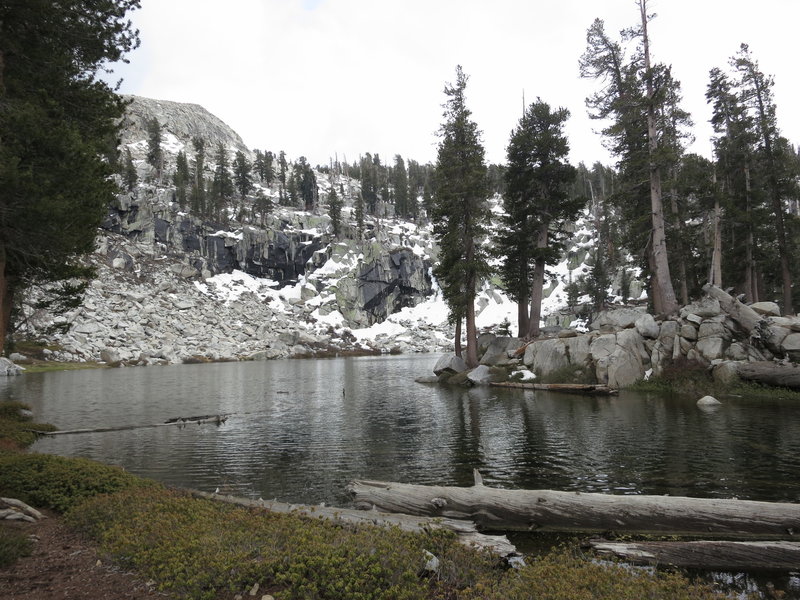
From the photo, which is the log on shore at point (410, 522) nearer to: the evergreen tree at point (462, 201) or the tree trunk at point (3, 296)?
the tree trunk at point (3, 296)

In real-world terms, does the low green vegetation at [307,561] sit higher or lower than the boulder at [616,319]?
lower

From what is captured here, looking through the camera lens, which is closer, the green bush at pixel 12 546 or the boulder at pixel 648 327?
the green bush at pixel 12 546

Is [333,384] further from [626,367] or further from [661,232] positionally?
[661,232]

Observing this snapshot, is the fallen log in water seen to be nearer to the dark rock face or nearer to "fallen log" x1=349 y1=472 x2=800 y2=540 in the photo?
"fallen log" x1=349 y1=472 x2=800 y2=540

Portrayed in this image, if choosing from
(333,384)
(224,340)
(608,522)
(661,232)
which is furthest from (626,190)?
(224,340)

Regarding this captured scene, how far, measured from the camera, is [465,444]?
1700cm

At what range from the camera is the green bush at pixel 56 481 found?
32.2ft

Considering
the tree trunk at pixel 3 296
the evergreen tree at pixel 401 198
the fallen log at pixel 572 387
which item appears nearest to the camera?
the tree trunk at pixel 3 296

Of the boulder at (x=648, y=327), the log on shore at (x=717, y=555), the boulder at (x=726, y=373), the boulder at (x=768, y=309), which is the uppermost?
the boulder at (x=768, y=309)

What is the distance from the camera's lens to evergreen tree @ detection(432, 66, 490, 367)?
34.7 metres

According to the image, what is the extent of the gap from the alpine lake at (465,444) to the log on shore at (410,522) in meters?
1.21

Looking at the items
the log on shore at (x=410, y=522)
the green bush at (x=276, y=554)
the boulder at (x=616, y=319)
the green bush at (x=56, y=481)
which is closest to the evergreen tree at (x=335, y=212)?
the boulder at (x=616, y=319)

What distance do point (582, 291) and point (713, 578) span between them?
91644mm

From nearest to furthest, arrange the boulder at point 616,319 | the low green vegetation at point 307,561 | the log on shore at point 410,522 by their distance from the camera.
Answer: the low green vegetation at point 307,561 < the log on shore at point 410,522 < the boulder at point 616,319
